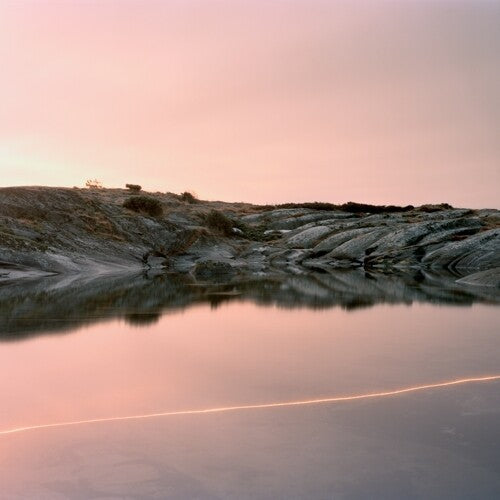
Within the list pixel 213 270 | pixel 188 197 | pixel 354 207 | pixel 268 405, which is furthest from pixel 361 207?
pixel 268 405

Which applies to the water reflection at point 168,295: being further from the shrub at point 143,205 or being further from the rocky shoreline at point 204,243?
the shrub at point 143,205

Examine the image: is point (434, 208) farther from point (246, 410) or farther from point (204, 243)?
Result: point (246, 410)

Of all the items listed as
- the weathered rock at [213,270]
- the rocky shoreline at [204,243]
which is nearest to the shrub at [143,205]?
the rocky shoreline at [204,243]

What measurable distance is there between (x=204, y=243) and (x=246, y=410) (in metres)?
44.3

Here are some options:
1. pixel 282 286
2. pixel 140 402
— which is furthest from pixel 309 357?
pixel 282 286

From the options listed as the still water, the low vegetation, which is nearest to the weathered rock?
the still water

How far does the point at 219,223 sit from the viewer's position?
193ft

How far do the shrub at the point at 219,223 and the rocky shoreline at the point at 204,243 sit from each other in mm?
202

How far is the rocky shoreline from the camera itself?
125 ft

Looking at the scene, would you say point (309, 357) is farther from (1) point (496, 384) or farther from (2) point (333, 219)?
(2) point (333, 219)

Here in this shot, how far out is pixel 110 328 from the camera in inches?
592

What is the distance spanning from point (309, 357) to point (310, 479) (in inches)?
237

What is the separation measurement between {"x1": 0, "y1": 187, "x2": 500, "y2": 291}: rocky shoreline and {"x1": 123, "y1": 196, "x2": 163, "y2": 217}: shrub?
113 centimetres

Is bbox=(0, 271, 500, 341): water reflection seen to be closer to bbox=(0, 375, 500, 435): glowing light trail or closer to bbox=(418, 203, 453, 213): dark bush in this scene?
bbox=(0, 375, 500, 435): glowing light trail
